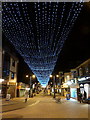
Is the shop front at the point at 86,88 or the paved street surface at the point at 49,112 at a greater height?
the shop front at the point at 86,88

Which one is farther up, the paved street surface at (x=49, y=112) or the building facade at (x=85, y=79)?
the building facade at (x=85, y=79)

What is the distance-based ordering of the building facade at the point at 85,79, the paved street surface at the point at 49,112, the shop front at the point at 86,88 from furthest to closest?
the shop front at the point at 86,88
the building facade at the point at 85,79
the paved street surface at the point at 49,112

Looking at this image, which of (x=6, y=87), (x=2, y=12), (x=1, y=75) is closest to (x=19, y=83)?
(x=6, y=87)

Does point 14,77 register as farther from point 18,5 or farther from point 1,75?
point 18,5

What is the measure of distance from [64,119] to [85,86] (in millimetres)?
15626

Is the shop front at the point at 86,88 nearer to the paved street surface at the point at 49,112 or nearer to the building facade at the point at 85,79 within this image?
the building facade at the point at 85,79

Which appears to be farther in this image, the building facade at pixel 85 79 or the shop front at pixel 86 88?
the shop front at pixel 86 88

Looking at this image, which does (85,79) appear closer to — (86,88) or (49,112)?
(86,88)

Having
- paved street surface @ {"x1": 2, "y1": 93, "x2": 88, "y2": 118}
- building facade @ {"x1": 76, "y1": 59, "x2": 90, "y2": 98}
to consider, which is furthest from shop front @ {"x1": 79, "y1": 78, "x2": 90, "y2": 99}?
paved street surface @ {"x1": 2, "y1": 93, "x2": 88, "y2": 118}

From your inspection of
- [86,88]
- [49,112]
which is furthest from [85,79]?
[49,112]

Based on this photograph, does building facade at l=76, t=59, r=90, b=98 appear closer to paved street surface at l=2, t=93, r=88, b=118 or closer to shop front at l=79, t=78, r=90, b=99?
shop front at l=79, t=78, r=90, b=99

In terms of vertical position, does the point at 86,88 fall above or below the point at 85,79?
below

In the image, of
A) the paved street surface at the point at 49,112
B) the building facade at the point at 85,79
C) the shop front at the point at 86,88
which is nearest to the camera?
the paved street surface at the point at 49,112

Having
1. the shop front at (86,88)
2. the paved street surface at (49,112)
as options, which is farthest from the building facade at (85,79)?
the paved street surface at (49,112)
